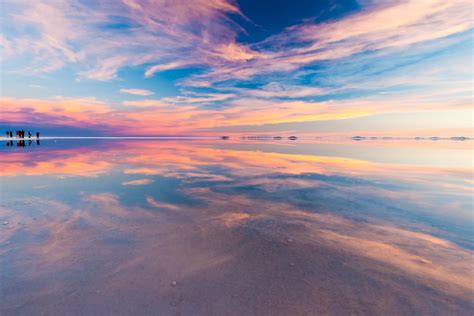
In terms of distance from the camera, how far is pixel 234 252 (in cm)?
372

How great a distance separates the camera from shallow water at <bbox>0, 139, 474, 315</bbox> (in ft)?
8.80

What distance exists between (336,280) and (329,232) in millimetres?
1501

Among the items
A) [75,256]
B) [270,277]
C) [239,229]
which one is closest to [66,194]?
[75,256]

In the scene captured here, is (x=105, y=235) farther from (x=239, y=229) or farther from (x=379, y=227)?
(x=379, y=227)

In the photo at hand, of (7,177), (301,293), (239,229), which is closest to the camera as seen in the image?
(301,293)

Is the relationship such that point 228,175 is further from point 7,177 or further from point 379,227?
point 7,177

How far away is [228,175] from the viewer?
33.0 ft

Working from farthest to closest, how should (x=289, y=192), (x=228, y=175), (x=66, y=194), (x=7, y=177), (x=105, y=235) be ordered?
(x=228, y=175) < (x=7, y=177) < (x=289, y=192) < (x=66, y=194) < (x=105, y=235)

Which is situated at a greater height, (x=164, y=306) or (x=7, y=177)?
(x=7, y=177)

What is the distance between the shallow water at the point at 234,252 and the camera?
2682mm

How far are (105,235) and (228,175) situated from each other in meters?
6.21

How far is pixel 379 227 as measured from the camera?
4.68 meters

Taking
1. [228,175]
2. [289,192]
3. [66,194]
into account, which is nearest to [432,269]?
[289,192]

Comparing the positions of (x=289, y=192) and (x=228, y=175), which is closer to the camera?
(x=289, y=192)
